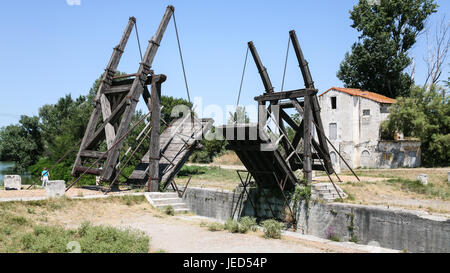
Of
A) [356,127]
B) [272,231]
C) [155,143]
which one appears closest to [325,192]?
[272,231]

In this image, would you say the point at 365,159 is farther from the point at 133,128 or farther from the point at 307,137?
the point at 133,128

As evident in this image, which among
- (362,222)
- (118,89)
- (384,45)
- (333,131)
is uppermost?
(384,45)

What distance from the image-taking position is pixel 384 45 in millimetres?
39625

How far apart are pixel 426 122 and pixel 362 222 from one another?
83.0ft

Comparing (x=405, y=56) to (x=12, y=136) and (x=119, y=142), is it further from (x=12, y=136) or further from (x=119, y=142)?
(x=12, y=136)

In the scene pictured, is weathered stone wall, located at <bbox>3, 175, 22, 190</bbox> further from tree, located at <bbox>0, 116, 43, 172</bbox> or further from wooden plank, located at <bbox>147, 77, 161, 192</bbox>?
tree, located at <bbox>0, 116, 43, 172</bbox>

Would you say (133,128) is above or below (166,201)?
above

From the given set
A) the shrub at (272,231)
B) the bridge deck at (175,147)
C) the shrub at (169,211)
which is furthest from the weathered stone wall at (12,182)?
the shrub at (272,231)

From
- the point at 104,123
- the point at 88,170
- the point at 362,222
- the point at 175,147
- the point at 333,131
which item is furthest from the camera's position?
the point at 333,131

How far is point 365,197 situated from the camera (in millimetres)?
16453

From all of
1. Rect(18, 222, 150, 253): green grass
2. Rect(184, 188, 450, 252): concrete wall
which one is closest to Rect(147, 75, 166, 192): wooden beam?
Rect(18, 222, 150, 253): green grass

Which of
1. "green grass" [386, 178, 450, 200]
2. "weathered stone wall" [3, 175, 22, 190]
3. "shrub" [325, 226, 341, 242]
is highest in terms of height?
"weathered stone wall" [3, 175, 22, 190]

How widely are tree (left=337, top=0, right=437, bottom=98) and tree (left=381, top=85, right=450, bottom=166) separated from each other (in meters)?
6.15

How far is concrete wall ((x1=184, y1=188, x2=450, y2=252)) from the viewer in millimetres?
11555
